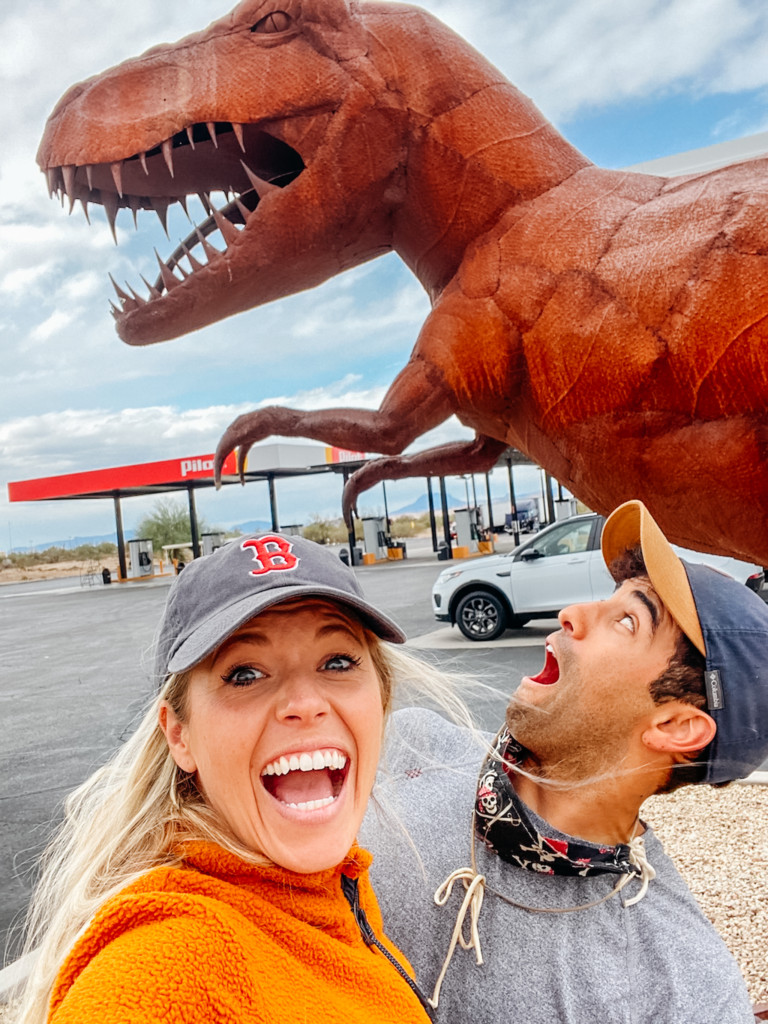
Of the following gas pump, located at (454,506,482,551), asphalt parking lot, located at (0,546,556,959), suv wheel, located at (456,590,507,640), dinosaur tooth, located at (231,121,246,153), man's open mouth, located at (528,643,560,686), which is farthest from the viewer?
gas pump, located at (454,506,482,551)

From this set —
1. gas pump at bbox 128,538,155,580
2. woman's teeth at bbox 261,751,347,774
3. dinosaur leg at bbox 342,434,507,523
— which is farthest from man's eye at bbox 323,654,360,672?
gas pump at bbox 128,538,155,580

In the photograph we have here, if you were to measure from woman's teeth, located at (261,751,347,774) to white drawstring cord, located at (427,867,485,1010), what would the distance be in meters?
0.44

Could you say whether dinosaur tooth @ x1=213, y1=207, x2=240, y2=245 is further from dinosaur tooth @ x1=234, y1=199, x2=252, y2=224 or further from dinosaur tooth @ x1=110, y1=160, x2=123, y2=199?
dinosaur tooth @ x1=110, y1=160, x2=123, y2=199

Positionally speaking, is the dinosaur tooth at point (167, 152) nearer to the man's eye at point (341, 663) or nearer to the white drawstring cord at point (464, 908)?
the man's eye at point (341, 663)

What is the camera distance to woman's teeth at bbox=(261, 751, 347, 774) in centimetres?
85

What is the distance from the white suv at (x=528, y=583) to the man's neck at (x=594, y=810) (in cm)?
653

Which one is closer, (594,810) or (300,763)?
(300,763)

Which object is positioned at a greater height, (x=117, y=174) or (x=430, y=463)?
(x=117, y=174)

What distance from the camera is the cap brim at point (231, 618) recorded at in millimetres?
850

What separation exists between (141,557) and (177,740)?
94.0 feet

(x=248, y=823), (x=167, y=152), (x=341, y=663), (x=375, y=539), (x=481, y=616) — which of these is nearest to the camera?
(x=248, y=823)

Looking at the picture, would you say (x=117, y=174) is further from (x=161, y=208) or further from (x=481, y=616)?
(x=481, y=616)

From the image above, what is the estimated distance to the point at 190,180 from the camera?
162cm

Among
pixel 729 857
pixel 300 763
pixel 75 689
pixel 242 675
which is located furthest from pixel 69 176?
pixel 75 689
